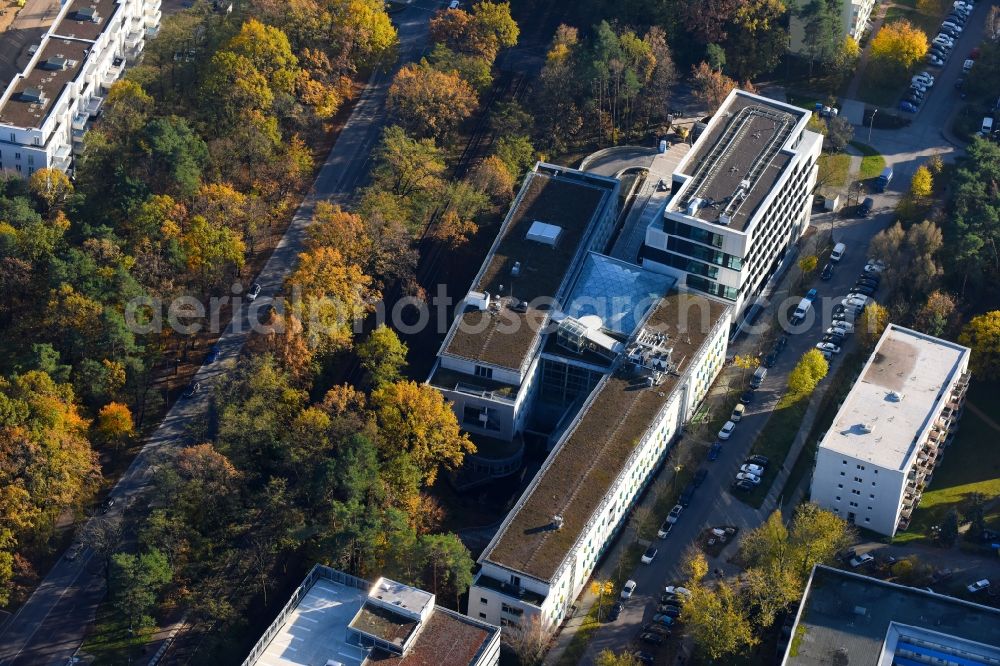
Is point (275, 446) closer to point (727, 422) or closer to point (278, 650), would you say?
point (278, 650)

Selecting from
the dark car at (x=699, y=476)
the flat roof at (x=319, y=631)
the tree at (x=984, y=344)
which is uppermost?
the tree at (x=984, y=344)

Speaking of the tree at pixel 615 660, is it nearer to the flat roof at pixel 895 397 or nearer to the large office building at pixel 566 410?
the large office building at pixel 566 410

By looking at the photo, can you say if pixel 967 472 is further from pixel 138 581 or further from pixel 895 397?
pixel 138 581

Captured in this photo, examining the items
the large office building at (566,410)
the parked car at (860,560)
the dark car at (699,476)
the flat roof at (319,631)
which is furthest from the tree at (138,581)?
the parked car at (860,560)

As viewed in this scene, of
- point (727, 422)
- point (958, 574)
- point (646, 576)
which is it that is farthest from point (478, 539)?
point (958, 574)

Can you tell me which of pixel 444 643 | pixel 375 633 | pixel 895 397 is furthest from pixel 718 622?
pixel 895 397

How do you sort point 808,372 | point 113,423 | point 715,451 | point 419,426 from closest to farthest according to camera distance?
point 419,426, point 113,423, point 715,451, point 808,372
